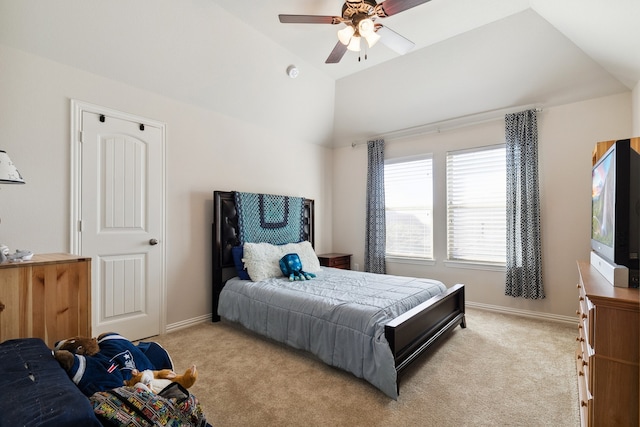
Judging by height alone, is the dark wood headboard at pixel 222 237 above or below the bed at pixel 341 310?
above

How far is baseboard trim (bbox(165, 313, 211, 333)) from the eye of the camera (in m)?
3.26

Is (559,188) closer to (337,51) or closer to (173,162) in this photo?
(337,51)

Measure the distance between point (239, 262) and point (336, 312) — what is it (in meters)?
1.57

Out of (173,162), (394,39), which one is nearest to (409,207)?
(394,39)

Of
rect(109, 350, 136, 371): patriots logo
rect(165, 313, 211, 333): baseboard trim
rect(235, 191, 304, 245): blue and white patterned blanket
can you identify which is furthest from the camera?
rect(235, 191, 304, 245): blue and white patterned blanket

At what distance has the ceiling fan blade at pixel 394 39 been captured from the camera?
8.15 feet

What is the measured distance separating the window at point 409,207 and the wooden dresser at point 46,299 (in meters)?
3.90

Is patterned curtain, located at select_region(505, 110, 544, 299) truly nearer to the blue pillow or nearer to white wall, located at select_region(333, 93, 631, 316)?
white wall, located at select_region(333, 93, 631, 316)

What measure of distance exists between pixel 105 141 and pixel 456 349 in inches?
149

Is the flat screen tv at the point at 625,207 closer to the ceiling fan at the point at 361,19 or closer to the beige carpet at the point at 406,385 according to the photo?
the beige carpet at the point at 406,385

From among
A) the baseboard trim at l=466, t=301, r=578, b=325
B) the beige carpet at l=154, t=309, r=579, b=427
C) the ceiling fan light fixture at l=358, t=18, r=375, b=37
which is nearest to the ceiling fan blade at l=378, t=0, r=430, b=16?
the ceiling fan light fixture at l=358, t=18, r=375, b=37

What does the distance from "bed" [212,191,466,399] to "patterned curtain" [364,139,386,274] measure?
1.16 metres

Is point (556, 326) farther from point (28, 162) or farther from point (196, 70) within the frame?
point (28, 162)

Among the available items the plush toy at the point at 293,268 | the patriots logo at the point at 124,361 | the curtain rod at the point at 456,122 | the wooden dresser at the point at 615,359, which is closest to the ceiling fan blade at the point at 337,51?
the curtain rod at the point at 456,122
